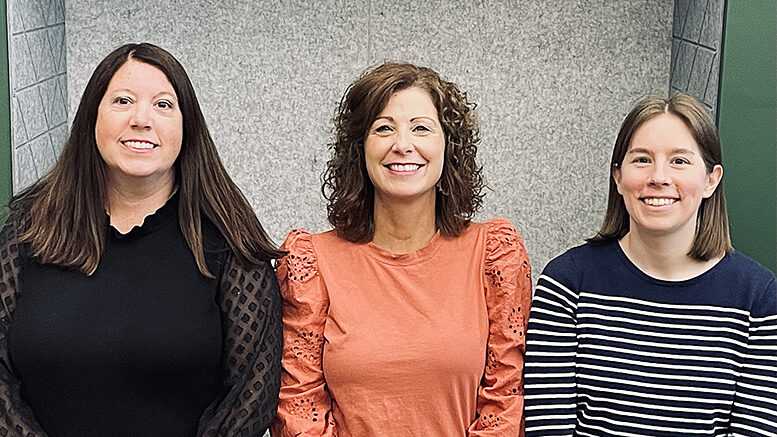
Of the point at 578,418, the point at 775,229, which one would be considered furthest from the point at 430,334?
the point at 775,229

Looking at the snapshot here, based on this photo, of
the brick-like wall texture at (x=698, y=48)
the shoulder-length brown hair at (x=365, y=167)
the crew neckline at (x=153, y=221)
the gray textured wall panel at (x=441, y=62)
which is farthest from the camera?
the gray textured wall panel at (x=441, y=62)

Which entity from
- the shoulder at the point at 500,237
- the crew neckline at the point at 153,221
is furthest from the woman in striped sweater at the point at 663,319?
the crew neckline at the point at 153,221

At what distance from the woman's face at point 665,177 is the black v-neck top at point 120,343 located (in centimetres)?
95

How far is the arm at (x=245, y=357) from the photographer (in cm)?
220

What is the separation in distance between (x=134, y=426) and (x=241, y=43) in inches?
59.5

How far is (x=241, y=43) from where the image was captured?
3318 mm

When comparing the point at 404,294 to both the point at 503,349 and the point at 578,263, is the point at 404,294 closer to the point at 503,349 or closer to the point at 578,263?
the point at 503,349

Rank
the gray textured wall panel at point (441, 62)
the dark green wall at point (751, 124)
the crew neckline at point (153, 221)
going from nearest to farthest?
the crew neckline at point (153, 221)
the dark green wall at point (751, 124)
the gray textured wall panel at point (441, 62)

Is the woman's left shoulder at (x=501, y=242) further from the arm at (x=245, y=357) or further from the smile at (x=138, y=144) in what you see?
the smile at (x=138, y=144)

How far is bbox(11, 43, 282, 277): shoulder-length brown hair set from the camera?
7.23ft

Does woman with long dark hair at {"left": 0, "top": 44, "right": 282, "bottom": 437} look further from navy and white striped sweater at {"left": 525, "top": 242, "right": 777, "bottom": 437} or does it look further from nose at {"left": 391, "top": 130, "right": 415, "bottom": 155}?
navy and white striped sweater at {"left": 525, "top": 242, "right": 777, "bottom": 437}

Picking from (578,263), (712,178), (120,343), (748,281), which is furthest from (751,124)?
(120,343)

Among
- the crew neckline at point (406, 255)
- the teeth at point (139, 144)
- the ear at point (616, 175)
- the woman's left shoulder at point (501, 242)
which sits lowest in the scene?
the crew neckline at point (406, 255)

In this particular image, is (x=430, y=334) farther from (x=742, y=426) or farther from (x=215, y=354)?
(x=742, y=426)
